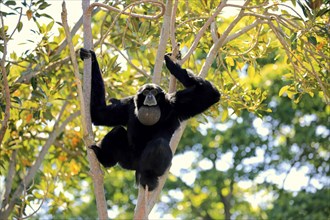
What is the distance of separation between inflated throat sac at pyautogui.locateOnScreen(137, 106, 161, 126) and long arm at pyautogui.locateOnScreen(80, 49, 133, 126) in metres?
0.61

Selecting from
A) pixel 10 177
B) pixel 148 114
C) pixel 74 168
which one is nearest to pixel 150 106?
pixel 148 114

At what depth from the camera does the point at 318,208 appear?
20.9 m

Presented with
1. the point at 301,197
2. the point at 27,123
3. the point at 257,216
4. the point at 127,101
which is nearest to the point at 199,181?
the point at 257,216

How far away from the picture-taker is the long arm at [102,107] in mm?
7852

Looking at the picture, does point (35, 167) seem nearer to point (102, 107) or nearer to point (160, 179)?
point (102, 107)

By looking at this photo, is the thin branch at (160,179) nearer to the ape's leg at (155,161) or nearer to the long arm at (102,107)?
the ape's leg at (155,161)

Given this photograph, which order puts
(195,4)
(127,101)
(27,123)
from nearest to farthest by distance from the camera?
(127,101)
(195,4)
(27,123)

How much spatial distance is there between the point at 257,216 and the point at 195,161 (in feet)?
9.42

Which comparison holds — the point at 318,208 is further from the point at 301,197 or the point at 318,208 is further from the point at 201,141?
the point at 201,141

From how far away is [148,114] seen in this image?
740cm

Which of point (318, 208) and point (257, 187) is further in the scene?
point (257, 187)

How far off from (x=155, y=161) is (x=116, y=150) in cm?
77

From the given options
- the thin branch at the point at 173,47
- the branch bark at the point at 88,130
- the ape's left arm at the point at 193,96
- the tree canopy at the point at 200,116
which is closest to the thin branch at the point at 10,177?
the tree canopy at the point at 200,116

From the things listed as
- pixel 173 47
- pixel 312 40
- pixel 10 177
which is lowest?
pixel 10 177
